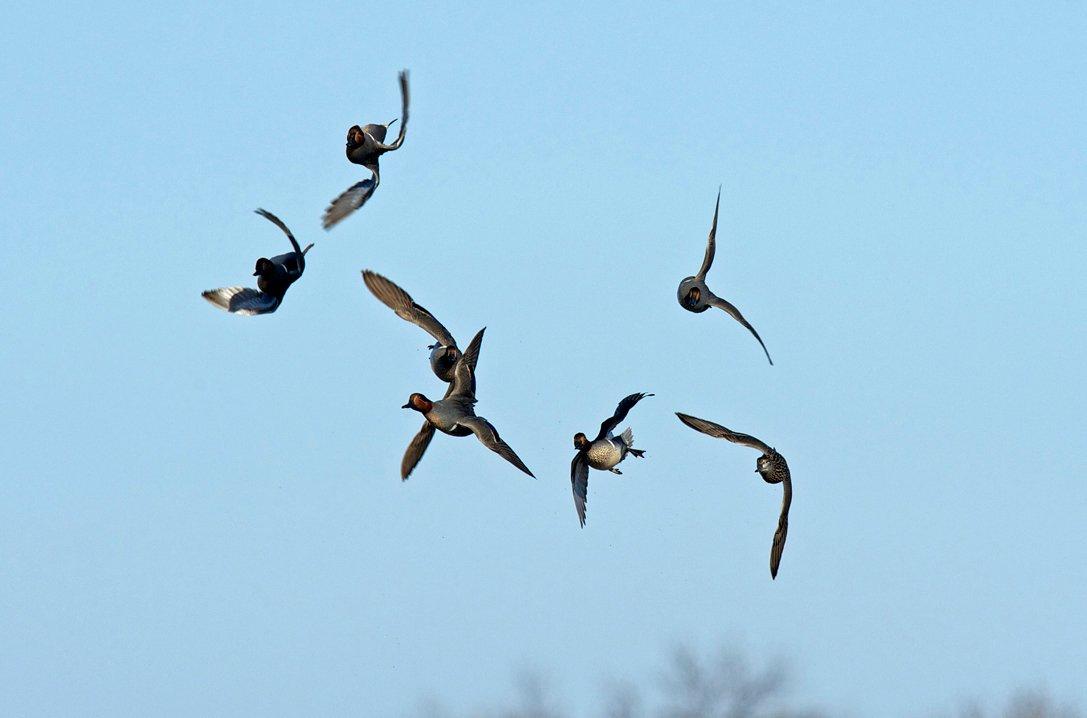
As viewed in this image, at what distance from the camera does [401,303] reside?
3266 centimetres

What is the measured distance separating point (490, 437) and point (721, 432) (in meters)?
3.53

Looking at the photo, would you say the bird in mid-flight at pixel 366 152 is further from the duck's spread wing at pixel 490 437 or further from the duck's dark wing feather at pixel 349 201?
the duck's spread wing at pixel 490 437

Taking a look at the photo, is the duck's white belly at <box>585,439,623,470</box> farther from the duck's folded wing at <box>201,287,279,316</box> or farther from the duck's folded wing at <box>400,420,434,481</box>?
the duck's folded wing at <box>201,287,279,316</box>

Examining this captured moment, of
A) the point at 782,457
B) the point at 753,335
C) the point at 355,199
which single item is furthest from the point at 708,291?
the point at 355,199

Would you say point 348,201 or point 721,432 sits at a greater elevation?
point 348,201

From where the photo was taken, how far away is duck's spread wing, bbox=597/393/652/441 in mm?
31625

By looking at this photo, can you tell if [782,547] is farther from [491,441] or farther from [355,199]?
[355,199]

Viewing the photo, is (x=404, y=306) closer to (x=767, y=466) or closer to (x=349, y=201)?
(x=349, y=201)

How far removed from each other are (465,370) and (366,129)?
4.25m

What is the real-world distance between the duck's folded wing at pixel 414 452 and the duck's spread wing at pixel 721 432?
4629 mm

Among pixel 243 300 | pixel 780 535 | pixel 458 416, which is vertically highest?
pixel 243 300

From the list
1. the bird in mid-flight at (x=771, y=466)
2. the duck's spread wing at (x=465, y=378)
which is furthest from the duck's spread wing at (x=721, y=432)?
the duck's spread wing at (x=465, y=378)

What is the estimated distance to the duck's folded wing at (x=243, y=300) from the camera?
29.8 meters

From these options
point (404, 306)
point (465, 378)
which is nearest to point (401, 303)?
point (404, 306)
